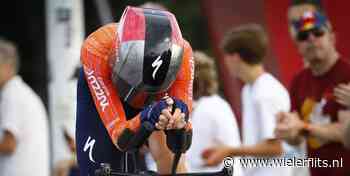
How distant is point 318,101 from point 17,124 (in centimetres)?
239

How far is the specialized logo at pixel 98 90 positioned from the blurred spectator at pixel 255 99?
6.94 ft

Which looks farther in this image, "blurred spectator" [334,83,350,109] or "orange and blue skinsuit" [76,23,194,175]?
"blurred spectator" [334,83,350,109]

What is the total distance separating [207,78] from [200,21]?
29.1 feet

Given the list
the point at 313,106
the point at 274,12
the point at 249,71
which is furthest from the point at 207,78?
the point at 274,12

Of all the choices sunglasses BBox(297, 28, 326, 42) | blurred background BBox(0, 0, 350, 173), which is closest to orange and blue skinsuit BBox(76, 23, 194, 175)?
sunglasses BBox(297, 28, 326, 42)

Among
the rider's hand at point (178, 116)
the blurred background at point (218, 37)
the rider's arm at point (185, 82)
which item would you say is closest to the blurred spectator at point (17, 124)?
the blurred background at point (218, 37)

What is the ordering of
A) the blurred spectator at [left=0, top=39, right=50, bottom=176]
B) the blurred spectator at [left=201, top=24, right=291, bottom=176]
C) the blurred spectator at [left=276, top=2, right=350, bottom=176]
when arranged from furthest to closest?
the blurred spectator at [left=0, top=39, right=50, bottom=176]
the blurred spectator at [left=201, top=24, right=291, bottom=176]
the blurred spectator at [left=276, top=2, right=350, bottom=176]

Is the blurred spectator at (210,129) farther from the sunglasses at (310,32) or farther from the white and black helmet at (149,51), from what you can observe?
the white and black helmet at (149,51)

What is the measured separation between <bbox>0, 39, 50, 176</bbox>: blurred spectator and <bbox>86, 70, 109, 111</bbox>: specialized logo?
2.67m

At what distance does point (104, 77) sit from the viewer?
190 inches

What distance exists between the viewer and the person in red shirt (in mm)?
4379

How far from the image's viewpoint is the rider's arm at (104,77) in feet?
15.2

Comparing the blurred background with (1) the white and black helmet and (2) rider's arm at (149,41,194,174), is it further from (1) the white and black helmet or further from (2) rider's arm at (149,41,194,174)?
(1) the white and black helmet

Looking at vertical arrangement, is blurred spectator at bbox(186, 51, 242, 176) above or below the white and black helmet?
below
